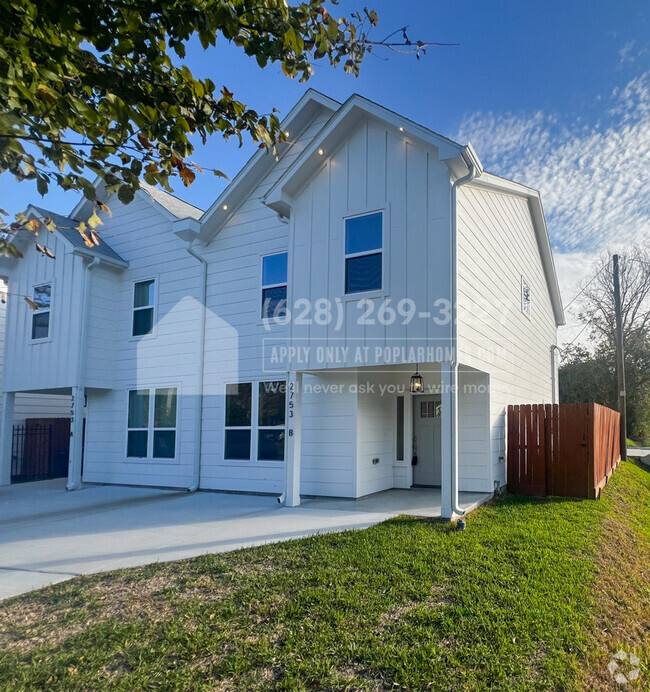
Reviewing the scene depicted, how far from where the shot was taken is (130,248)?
12562mm

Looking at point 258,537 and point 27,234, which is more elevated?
point 27,234

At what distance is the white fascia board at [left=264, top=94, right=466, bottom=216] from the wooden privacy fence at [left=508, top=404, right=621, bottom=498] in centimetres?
513

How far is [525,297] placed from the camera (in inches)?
512

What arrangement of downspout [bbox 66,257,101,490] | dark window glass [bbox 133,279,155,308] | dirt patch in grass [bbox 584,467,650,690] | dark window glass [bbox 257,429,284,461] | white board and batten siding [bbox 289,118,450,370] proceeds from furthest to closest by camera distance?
dark window glass [bbox 133,279,155,308] < downspout [bbox 66,257,101,490] < dark window glass [bbox 257,429,284,461] < white board and batten siding [bbox 289,118,450,370] < dirt patch in grass [bbox 584,467,650,690]

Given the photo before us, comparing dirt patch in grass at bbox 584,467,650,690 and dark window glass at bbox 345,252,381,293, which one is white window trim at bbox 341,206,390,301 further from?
dirt patch in grass at bbox 584,467,650,690

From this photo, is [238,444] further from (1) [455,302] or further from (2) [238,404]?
(1) [455,302]

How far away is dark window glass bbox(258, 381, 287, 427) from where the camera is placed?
33.1 feet

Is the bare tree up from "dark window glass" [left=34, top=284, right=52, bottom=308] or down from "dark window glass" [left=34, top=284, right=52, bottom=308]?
up

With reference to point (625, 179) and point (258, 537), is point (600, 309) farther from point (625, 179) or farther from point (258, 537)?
point (258, 537)

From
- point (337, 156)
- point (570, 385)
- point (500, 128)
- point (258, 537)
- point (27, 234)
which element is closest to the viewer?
point (258, 537)

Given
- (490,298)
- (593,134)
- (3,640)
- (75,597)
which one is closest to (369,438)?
(490,298)

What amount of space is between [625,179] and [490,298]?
21.1 feet

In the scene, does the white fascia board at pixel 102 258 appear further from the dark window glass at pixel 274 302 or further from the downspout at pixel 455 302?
the downspout at pixel 455 302

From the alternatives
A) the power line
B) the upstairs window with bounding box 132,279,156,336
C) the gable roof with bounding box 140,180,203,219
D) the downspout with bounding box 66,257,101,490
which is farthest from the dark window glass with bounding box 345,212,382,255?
the power line
